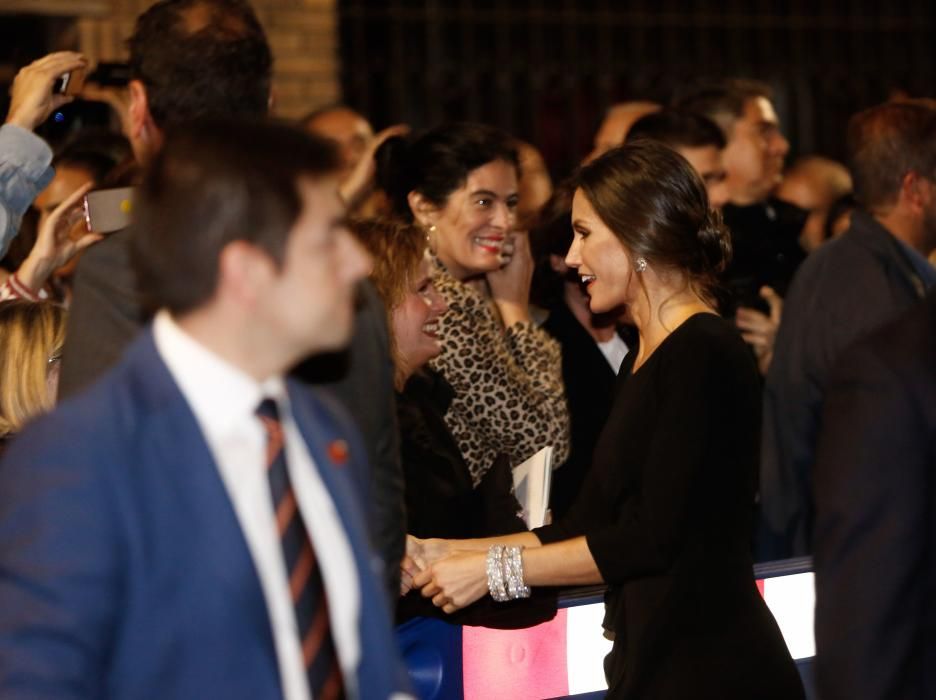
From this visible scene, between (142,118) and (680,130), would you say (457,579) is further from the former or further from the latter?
(680,130)

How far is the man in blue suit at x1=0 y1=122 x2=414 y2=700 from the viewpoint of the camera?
69.3 inches

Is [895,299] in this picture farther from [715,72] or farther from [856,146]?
[715,72]

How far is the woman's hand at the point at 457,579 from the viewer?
3424mm

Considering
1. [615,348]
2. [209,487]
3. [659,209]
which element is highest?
[659,209]

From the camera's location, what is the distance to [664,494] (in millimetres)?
3166

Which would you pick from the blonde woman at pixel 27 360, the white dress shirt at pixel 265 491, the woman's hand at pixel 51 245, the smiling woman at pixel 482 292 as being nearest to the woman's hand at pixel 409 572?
the smiling woman at pixel 482 292

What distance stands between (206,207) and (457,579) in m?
1.75

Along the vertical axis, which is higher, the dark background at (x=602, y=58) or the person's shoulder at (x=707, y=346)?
the dark background at (x=602, y=58)

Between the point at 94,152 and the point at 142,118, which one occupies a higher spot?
the point at 142,118

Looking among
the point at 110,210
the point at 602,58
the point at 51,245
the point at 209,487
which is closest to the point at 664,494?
the point at 110,210

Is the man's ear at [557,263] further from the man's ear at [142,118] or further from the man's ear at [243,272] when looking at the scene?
the man's ear at [243,272]

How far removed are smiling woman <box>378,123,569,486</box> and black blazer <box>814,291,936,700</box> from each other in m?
1.91

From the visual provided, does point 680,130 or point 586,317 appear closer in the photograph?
point 586,317

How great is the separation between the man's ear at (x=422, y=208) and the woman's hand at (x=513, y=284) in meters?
0.25
